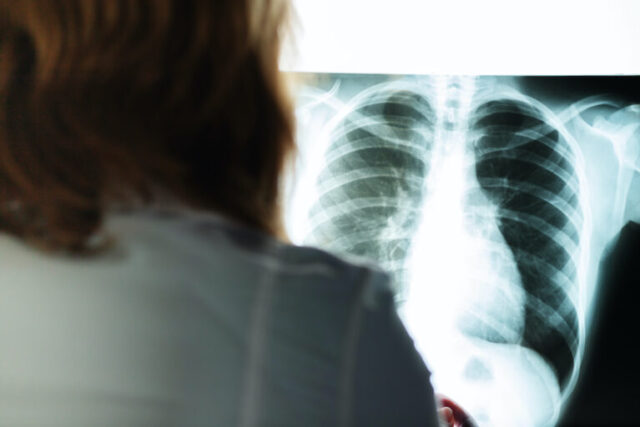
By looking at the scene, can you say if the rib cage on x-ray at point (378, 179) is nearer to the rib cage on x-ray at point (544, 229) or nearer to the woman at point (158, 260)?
the rib cage on x-ray at point (544, 229)

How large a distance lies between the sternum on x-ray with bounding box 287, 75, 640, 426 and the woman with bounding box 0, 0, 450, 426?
450 millimetres

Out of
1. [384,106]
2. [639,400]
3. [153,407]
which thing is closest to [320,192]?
[384,106]

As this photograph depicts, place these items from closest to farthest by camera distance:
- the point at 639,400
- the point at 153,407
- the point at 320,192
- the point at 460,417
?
1. the point at 153,407
2. the point at 460,417
3. the point at 639,400
4. the point at 320,192

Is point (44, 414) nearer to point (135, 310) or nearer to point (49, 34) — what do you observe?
point (135, 310)

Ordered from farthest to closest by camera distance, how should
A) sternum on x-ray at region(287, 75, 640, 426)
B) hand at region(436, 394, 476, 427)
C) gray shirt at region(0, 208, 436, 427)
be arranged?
sternum on x-ray at region(287, 75, 640, 426) → hand at region(436, 394, 476, 427) → gray shirt at region(0, 208, 436, 427)

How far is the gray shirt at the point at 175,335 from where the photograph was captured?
17.8 inches

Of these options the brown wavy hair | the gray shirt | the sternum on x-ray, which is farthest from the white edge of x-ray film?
the gray shirt

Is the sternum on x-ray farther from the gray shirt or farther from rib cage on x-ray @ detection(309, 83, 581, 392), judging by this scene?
the gray shirt

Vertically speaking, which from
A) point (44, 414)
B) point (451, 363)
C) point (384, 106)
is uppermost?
point (384, 106)

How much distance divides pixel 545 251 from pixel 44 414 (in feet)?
2.44

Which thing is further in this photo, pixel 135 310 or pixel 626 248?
pixel 626 248

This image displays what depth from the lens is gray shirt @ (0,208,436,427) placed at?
45 cm

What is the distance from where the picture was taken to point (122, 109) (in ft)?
1.67

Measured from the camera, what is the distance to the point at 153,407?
45 centimetres
